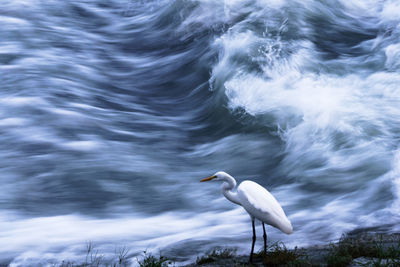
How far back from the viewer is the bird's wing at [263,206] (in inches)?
161

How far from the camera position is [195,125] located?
872 centimetres

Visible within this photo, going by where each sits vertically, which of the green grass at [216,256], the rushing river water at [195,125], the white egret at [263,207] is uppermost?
the rushing river water at [195,125]

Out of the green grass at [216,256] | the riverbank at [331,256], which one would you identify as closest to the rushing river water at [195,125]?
the green grass at [216,256]

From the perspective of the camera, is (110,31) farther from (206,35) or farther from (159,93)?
(159,93)

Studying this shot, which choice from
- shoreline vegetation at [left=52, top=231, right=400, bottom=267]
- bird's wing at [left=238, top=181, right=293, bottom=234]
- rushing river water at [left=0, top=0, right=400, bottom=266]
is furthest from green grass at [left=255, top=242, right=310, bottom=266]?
rushing river water at [left=0, top=0, right=400, bottom=266]

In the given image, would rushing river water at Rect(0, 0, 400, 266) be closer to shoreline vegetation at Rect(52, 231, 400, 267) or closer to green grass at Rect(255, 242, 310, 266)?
shoreline vegetation at Rect(52, 231, 400, 267)

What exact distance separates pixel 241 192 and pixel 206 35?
7.63 metres

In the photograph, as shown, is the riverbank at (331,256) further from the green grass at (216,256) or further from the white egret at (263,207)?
the white egret at (263,207)

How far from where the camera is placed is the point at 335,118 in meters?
7.55

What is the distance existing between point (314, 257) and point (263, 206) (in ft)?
1.80

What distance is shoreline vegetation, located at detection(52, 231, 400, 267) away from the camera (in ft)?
12.9

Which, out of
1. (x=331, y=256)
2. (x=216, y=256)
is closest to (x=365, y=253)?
(x=331, y=256)

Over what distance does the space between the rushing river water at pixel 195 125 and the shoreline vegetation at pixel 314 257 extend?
0.29 m

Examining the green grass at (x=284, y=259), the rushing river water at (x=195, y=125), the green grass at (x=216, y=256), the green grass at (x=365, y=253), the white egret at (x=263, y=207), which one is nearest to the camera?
the green grass at (x=365, y=253)
